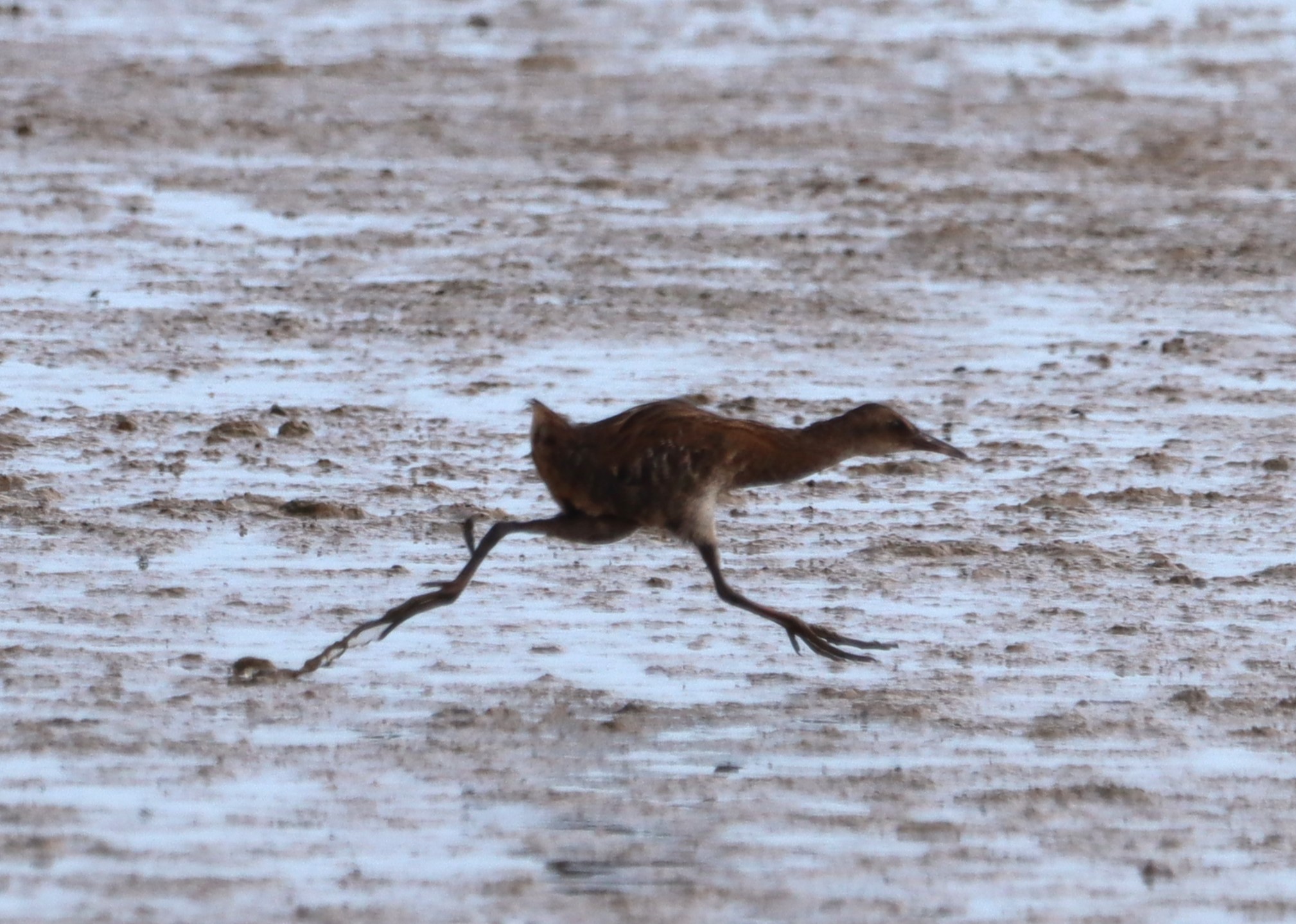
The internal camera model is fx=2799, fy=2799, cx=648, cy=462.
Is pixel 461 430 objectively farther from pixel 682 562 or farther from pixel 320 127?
pixel 320 127

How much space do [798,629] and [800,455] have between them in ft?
1.93

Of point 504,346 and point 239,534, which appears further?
point 504,346

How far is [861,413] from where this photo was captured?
800 cm

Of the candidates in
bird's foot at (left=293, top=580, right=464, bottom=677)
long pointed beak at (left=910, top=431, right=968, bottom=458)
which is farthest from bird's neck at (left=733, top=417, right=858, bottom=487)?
bird's foot at (left=293, top=580, right=464, bottom=677)

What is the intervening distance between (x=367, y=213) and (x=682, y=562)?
5.92m

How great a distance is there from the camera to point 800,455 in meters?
7.87

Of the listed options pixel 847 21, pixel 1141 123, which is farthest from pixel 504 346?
pixel 847 21

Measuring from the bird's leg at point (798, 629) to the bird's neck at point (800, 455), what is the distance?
287 millimetres

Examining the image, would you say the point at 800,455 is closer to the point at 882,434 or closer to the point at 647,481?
the point at 882,434

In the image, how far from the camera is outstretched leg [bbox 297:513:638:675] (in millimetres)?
7449

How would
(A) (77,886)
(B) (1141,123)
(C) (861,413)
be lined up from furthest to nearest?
1. (B) (1141,123)
2. (C) (861,413)
3. (A) (77,886)

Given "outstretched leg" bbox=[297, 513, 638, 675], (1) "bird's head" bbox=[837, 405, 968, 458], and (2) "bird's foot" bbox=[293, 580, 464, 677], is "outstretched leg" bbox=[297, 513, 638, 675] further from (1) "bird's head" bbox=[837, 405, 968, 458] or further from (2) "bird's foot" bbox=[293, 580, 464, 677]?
A: (1) "bird's head" bbox=[837, 405, 968, 458]

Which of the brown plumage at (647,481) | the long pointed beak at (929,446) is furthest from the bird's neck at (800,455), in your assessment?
the long pointed beak at (929,446)

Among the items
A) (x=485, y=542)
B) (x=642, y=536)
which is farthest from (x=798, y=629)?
(x=642, y=536)
